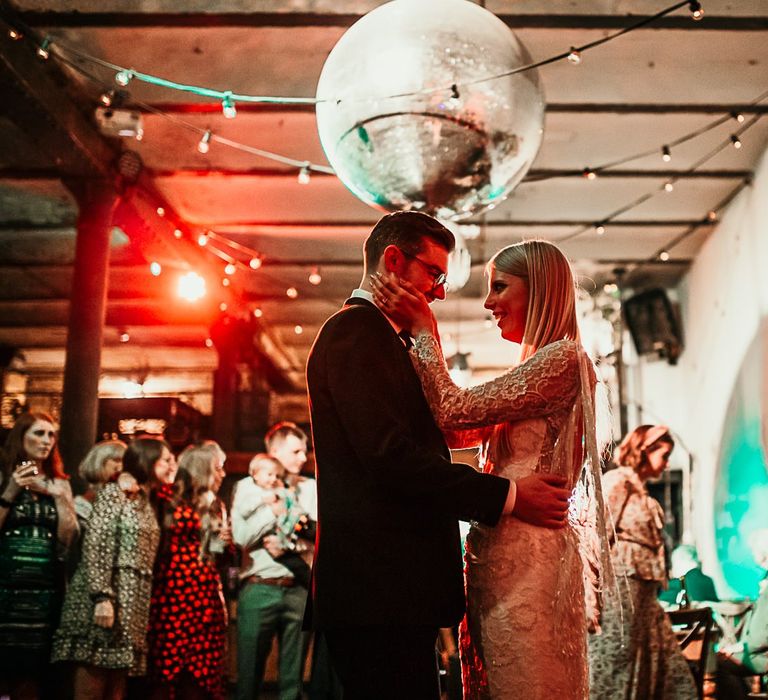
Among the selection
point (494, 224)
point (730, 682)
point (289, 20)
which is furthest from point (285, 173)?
point (730, 682)

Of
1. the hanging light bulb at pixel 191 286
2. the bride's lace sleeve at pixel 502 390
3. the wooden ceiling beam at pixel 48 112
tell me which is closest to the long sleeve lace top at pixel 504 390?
the bride's lace sleeve at pixel 502 390

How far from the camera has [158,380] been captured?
16.1m

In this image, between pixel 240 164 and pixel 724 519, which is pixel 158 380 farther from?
pixel 724 519

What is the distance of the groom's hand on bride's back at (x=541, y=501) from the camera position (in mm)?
1961

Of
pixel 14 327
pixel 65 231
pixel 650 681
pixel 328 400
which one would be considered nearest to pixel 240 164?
pixel 65 231

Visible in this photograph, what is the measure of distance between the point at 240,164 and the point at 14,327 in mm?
7226

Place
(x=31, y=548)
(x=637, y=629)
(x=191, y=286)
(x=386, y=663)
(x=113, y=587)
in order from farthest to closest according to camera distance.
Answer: (x=191, y=286) < (x=637, y=629) < (x=113, y=587) < (x=31, y=548) < (x=386, y=663)

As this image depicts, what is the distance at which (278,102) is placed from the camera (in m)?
3.80


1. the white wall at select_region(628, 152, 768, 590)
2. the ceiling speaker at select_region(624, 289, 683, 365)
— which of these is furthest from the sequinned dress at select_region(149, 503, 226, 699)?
the ceiling speaker at select_region(624, 289, 683, 365)

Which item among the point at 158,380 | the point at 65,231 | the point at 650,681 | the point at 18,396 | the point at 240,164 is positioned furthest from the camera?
the point at 158,380

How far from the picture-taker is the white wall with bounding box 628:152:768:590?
784 cm

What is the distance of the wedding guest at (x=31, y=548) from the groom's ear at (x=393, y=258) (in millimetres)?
2840

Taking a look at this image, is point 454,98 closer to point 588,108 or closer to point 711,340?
point 588,108

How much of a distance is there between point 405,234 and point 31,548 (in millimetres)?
2953
